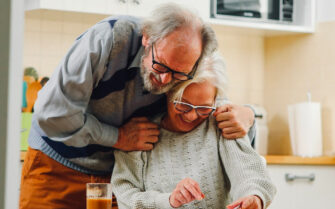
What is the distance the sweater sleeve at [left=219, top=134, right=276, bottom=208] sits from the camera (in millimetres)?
1139

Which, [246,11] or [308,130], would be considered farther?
[246,11]

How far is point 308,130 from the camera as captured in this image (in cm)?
265

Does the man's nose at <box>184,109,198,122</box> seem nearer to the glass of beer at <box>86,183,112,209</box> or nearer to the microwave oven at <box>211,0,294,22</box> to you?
the glass of beer at <box>86,183,112,209</box>

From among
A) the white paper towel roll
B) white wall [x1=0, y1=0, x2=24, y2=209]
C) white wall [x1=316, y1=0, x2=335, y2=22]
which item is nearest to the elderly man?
white wall [x1=0, y1=0, x2=24, y2=209]

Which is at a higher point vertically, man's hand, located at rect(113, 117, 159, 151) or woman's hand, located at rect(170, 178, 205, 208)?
man's hand, located at rect(113, 117, 159, 151)

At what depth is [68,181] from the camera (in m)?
1.37

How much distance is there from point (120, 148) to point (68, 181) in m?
0.21

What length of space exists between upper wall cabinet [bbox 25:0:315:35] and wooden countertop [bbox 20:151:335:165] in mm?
782

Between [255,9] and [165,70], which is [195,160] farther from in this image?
[255,9]

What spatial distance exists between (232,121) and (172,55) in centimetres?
29

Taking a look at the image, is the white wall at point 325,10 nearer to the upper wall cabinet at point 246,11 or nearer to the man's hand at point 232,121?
the upper wall cabinet at point 246,11

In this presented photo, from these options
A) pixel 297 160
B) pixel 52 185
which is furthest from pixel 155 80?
pixel 297 160

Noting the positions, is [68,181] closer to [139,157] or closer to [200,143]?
[139,157]

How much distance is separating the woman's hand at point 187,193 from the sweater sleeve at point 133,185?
0.05 metres
